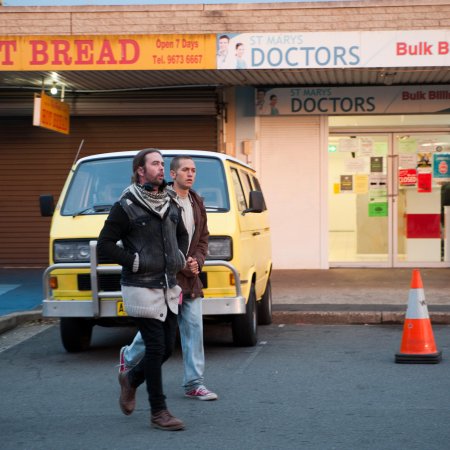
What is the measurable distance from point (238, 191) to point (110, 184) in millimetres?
1315

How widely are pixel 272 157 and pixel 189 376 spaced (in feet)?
32.1

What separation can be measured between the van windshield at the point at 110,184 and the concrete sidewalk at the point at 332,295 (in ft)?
7.94

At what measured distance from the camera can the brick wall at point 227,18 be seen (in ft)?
49.0

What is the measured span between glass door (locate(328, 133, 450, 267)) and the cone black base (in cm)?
805

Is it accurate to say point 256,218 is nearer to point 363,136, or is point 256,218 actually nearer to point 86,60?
point 86,60

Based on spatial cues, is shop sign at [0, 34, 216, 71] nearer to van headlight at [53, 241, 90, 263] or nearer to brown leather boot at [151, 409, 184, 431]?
van headlight at [53, 241, 90, 263]

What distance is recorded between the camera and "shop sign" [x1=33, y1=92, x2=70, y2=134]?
46.0ft

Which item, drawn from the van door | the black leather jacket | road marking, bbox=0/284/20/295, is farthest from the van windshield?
road marking, bbox=0/284/20/295

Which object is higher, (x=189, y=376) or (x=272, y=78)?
(x=272, y=78)

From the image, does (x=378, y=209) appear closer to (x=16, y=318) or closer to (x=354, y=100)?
(x=354, y=100)

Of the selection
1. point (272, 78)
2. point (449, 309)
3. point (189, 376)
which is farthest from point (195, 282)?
point (272, 78)

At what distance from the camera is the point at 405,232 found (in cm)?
1634

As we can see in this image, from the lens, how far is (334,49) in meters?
13.6

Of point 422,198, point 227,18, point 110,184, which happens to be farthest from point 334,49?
point 110,184
